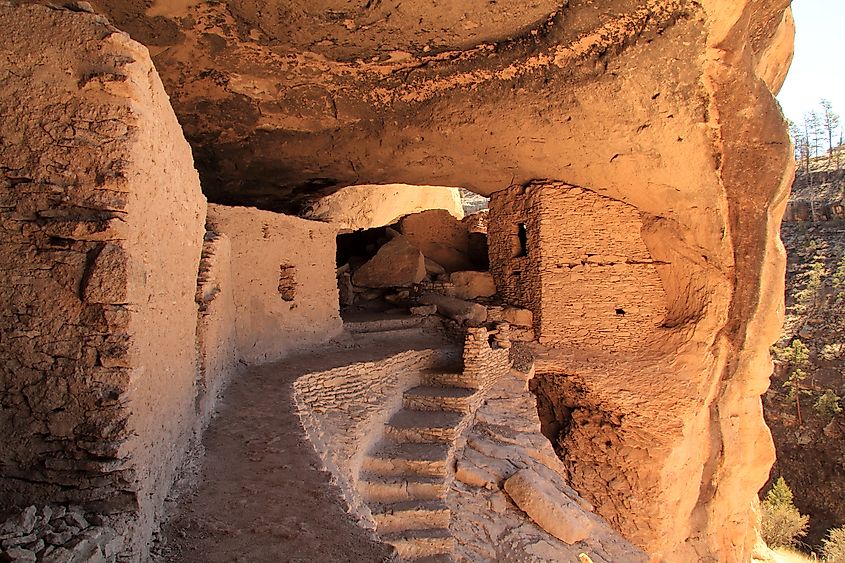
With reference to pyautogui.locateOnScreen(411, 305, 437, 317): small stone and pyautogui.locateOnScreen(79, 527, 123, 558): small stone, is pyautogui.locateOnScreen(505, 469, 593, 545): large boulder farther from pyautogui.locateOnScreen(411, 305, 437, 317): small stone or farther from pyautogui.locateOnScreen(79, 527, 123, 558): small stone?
pyautogui.locateOnScreen(79, 527, 123, 558): small stone

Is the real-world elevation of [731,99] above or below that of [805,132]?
below

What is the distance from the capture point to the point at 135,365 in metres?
2.62

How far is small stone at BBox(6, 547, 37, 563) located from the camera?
79.6 inches

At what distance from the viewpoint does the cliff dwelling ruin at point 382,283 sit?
99.7 inches

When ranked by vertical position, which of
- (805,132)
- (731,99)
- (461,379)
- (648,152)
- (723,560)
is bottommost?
(723,560)

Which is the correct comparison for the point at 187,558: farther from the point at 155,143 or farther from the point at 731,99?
the point at 731,99

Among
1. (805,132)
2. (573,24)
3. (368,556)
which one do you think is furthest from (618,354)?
(805,132)

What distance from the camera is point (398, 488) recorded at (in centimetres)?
481

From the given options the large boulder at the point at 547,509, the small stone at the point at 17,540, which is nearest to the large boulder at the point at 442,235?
the large boulder at the point at 547,509

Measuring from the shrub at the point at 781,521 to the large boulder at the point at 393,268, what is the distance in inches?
566

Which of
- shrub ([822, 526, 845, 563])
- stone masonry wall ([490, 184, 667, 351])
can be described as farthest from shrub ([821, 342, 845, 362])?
stone masonry wall ([490, 184, 667, 351])

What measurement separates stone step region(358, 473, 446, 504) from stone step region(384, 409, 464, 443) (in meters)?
0.68

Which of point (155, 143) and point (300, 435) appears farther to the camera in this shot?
point (300, 435)

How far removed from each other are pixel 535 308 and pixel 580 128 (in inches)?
117
